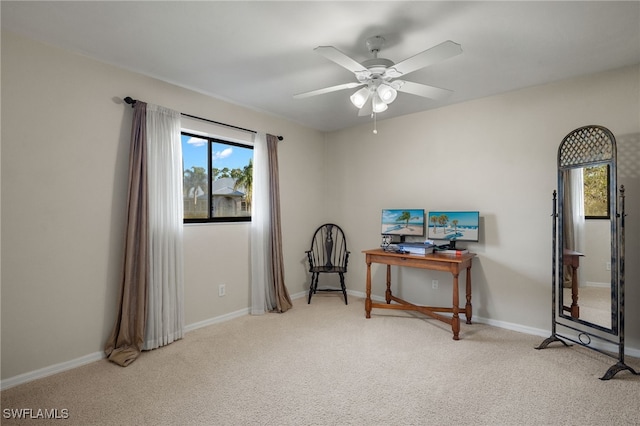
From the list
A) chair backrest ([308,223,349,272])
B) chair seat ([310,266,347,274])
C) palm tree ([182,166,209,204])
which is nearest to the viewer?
palm tree ([182,166,209,204])

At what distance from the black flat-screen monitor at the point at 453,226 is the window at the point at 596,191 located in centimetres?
100

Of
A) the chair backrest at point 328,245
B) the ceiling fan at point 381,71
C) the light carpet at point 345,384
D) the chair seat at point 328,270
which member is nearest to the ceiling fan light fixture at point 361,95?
the ceiling fan at point 381,71

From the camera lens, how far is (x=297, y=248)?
4602mm

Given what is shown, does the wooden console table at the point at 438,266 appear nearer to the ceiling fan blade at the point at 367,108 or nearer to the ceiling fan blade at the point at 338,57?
the ceiling fan blade at the point at 367,108

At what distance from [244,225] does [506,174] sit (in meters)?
3.00

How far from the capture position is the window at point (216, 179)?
11.5 ft

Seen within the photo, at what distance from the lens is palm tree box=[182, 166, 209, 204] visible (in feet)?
11.5

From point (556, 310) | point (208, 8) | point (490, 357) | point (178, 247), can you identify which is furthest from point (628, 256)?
point (178, 247)

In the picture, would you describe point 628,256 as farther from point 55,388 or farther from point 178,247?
point 55,388

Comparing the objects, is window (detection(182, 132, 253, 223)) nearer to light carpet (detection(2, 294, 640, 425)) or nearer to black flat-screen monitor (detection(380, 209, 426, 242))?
light carpet (detection(2, 294, 640, 425))

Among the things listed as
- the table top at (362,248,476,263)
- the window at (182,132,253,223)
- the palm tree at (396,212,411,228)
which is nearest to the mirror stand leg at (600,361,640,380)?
the table top at (362,248,476,263)

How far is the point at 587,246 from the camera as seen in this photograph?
2734 millimetres

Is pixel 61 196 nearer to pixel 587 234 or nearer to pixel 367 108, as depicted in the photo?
pixel 367 108

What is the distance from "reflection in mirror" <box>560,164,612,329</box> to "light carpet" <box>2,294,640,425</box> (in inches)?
16.0
